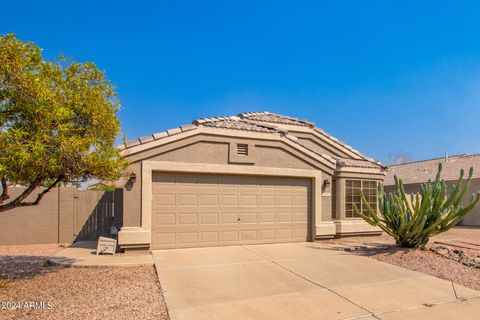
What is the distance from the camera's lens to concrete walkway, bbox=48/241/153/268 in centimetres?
810

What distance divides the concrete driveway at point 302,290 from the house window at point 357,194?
4.16 metres

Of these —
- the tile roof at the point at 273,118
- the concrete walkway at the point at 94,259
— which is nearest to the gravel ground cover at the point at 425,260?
the concrete walkway at the point at 94,259

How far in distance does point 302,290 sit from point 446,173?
24128 mm

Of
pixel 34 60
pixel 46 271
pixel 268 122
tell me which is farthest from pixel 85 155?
pixel 268 122

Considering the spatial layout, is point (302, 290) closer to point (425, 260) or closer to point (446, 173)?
point (425, 260)

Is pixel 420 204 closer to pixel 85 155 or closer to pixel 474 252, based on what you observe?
pixel 474 252

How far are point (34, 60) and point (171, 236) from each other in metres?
6.22

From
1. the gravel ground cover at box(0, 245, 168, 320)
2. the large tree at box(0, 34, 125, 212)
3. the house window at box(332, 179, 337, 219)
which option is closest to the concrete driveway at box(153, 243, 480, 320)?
the gravel ground cover at box(0, 245, 168, 320)

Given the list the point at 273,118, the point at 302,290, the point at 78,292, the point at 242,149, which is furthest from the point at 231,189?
the point at 273,118

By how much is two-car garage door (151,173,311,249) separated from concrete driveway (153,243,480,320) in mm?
1283

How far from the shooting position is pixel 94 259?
8648 millimetres

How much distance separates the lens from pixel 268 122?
1673 cm

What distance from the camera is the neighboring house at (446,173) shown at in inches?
864

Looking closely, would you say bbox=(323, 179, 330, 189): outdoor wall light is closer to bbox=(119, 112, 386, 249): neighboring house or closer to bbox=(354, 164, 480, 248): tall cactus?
bbox=(119, 112, 386, 249): neighboring house
